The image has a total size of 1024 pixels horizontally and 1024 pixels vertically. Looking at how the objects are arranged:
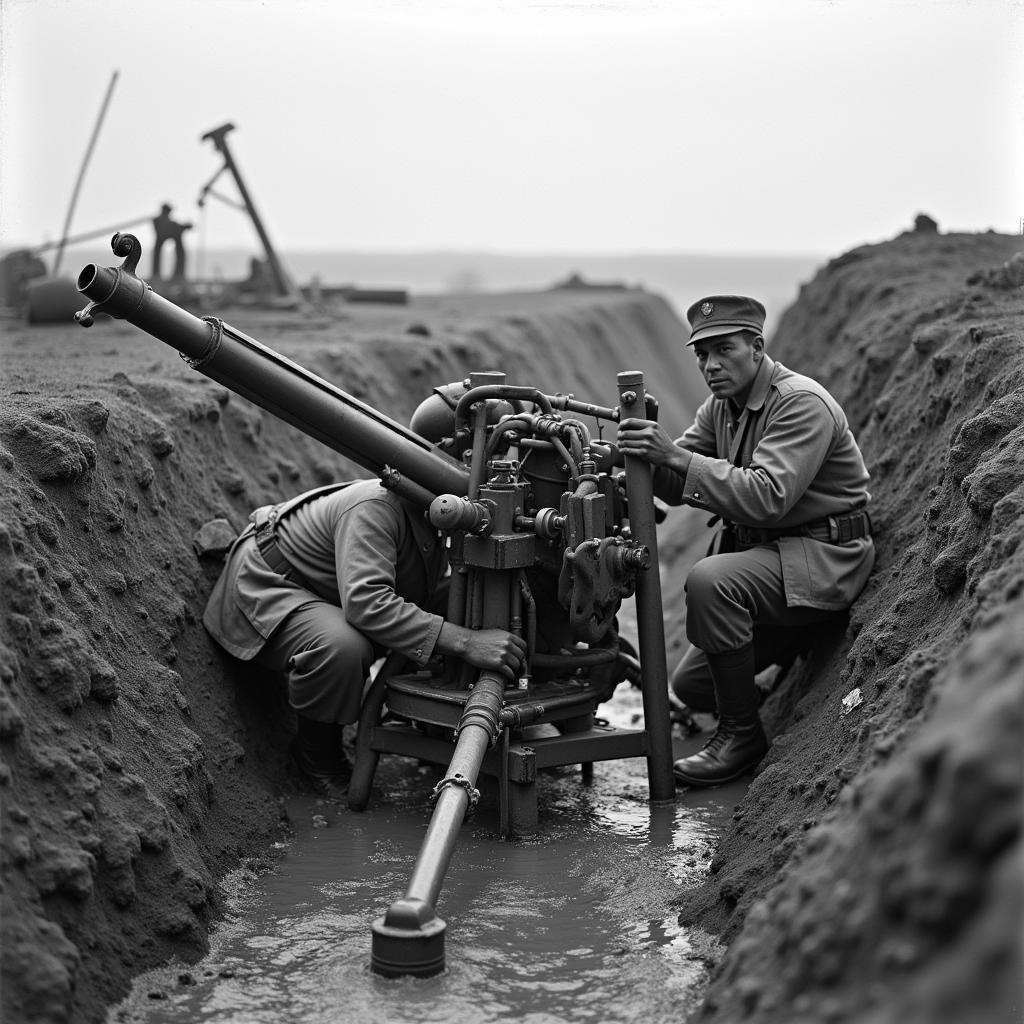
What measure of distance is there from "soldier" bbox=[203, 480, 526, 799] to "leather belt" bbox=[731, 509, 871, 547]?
1512 millimetres

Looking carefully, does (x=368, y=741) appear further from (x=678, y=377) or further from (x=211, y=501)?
(x=678, y=377)

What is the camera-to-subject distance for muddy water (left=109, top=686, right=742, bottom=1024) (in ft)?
14.3

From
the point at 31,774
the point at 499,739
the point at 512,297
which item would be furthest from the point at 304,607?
the point at 512,297

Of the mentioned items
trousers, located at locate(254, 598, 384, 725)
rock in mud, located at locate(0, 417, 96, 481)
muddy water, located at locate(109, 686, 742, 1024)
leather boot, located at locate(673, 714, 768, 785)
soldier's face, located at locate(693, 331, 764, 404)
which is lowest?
muddy water, located at locate(109, 686, 742, 1024)

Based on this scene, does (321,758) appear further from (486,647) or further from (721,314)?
(721,314)

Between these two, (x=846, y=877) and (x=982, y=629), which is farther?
(x=982, y=629)

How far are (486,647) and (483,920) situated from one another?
136 centimetres

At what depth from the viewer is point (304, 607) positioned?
6484mm

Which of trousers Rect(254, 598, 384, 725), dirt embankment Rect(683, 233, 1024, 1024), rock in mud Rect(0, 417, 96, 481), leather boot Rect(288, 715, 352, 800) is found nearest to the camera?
dirt embankment Rect(683, 233, 1024, 1024)

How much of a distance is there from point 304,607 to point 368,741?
70 cm

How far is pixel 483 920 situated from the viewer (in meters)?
5.12

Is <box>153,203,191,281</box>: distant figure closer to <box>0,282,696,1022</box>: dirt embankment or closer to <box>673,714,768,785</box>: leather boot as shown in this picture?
<box>0,282,696,1022</box>: dirt embankment

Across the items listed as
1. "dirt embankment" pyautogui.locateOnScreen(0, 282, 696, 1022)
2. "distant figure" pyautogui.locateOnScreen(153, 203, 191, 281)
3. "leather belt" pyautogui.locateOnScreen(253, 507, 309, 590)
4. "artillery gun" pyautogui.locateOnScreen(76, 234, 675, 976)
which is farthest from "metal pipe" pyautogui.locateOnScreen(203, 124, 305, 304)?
"artillery gun" pyautogui.locateOnScreen(76, 234, 675, 976)

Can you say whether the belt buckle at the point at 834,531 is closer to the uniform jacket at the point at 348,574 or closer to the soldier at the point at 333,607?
the soldier at the point at 333,607
